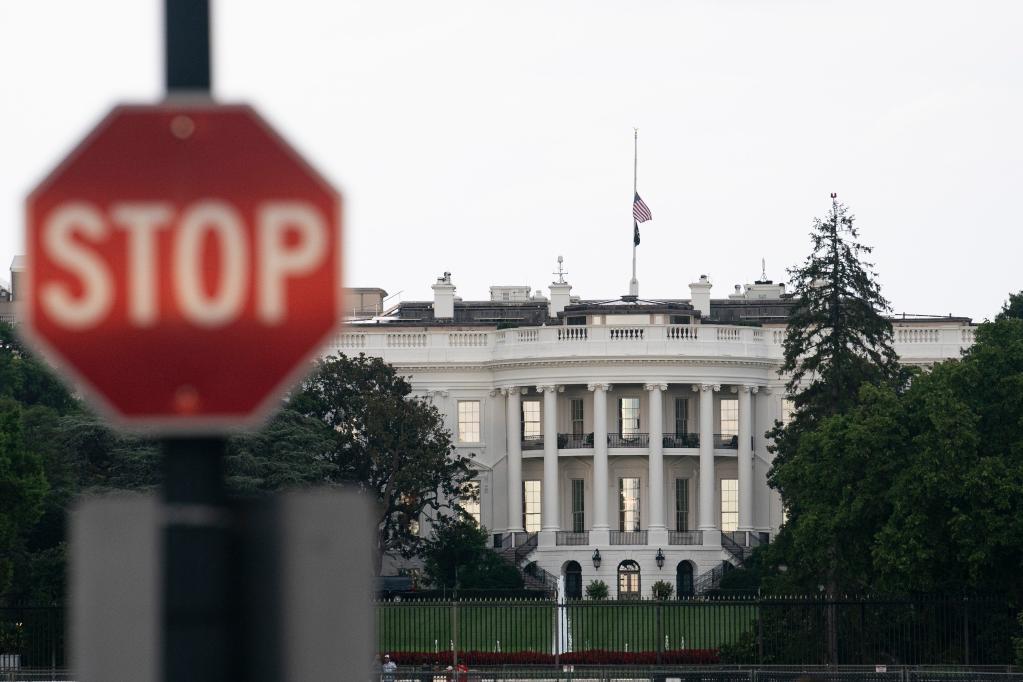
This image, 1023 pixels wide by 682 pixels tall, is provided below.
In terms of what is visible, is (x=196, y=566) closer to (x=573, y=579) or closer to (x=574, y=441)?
(x=573, y=579)

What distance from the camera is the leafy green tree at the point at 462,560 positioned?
94.9m

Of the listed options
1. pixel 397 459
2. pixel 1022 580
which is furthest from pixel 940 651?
pixel 397 459

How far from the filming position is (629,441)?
110875mm

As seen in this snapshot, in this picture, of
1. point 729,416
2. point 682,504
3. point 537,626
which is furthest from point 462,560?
point 537,626

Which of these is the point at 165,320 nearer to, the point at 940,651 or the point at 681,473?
the point at 940,651

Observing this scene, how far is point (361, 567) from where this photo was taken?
5.18m

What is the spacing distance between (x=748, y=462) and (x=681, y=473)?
137 inches

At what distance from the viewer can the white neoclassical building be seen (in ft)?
354

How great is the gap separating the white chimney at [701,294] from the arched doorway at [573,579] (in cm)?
1664

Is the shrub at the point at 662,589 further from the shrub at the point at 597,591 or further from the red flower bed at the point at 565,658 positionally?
the red flower bed at the point at 565,658

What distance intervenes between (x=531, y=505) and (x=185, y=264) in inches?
4230

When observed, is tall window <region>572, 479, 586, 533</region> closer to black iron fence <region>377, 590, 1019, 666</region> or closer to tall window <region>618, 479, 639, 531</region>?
tall window <region>618, 479, 639, 531</region>

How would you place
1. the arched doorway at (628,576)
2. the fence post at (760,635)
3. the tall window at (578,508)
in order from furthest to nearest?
the tall window at (578,508)
the arched doorway at (628,576)
the fence post at (760,635)

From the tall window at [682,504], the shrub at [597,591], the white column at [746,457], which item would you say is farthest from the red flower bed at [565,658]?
the tall window at [682,504]
